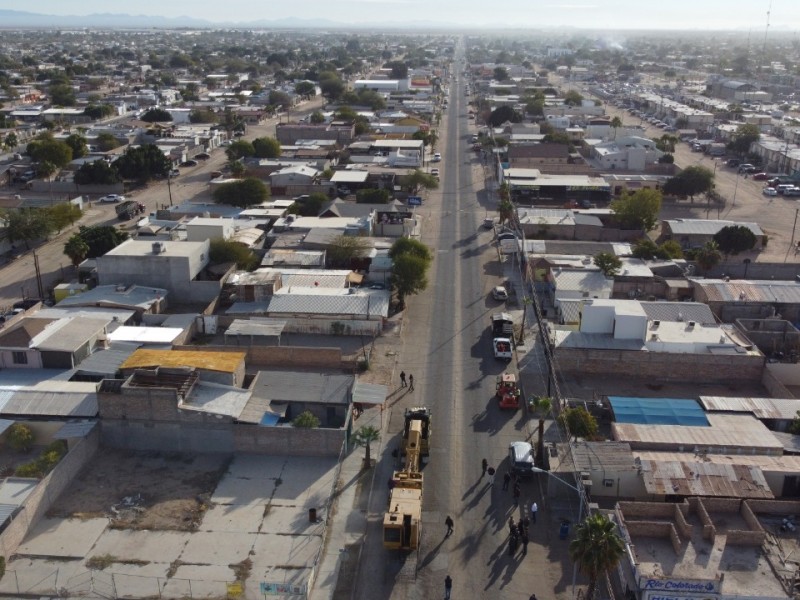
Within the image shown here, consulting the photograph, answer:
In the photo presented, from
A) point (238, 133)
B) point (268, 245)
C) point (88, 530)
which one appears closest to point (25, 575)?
point (88, 530)

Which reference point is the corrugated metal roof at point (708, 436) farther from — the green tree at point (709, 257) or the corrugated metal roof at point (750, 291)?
the green tree at point (709, 257)

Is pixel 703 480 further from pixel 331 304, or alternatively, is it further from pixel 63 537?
pixel 63 537

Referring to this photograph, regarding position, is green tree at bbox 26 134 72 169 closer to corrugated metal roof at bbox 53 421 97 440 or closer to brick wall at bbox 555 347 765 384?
corrugated metal roof at bbox 53 421 97 440

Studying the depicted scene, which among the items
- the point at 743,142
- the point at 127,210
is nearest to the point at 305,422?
the point at 127,210

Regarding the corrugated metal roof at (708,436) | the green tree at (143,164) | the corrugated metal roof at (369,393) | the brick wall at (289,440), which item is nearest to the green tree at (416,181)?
the green tree at (143,164)

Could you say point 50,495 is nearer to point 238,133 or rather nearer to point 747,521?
point 747,521

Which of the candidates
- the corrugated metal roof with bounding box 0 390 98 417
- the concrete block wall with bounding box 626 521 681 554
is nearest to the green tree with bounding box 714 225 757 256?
the concrete block wall with bounding box 626 521 681 554
